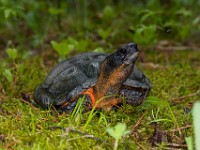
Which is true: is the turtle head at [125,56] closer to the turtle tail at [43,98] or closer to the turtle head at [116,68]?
the turtle head at [116,68]

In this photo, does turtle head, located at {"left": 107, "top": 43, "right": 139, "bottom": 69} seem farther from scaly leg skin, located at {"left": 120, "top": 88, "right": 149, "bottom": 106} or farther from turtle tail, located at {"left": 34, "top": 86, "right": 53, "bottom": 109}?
turtle tail, located at {"left": 34, "top": 86, "right": 53, "bottom": 109}

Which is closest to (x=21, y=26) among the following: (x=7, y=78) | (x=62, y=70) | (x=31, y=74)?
(x=31, y=74)

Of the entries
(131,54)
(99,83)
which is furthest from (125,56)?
(99,83)

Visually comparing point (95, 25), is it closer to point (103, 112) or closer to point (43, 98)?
point (43, 98)

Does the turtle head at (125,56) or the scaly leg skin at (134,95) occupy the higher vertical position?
the turtle head at (125,56)

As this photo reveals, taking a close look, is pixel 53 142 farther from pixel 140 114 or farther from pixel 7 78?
pixel 7 78

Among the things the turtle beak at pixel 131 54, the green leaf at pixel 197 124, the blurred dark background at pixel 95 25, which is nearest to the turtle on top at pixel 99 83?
the turtle beak at pixel 131 54

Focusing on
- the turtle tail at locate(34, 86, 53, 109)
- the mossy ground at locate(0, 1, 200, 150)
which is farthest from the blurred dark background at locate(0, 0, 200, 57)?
the turtle tail at locate(34, 86, 53, 109)
